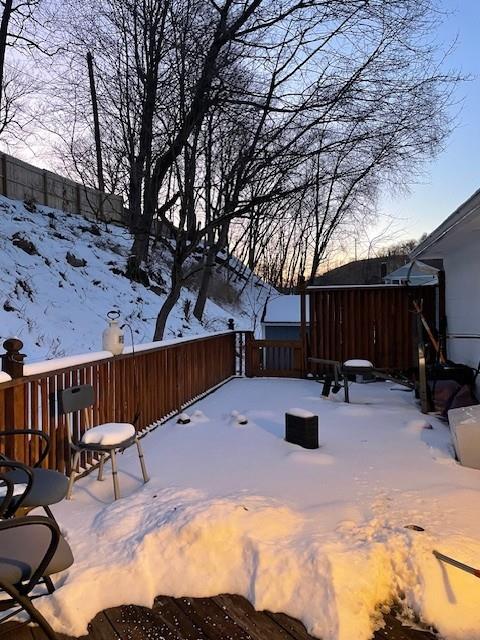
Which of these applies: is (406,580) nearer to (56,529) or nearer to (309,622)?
(309,622)

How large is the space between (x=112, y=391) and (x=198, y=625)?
2413mm

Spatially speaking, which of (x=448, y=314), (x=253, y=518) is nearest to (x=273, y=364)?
(x=448, y=314)

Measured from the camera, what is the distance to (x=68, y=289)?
11773mm

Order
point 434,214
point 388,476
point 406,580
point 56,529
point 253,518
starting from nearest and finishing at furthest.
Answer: point 56,529
point 406,580
point 253,518
point 388,476
point 434,214

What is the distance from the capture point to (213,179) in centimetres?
800

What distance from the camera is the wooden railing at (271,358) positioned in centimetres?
841

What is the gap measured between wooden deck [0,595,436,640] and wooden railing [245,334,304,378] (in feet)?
21.4

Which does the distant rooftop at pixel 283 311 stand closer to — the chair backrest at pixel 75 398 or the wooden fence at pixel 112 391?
the wooden fence at pixel 112 391

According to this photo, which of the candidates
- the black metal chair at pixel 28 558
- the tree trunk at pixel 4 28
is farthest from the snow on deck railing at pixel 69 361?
the tree trunk at pixel 4 28

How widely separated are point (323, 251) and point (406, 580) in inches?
802

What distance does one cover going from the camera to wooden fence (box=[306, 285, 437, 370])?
788 centimetres

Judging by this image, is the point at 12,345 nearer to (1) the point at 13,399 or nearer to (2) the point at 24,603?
(1) the point at 13,399

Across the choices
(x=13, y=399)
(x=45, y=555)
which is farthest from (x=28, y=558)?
(x=13, y=399)

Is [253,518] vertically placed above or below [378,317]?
below
